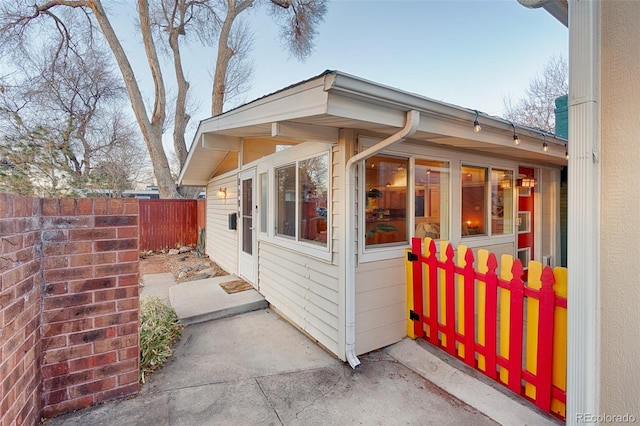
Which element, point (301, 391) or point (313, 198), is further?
point (313, 198)

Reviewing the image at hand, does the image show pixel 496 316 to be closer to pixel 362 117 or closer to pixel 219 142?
pixel 362 117

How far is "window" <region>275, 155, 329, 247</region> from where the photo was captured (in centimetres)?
338

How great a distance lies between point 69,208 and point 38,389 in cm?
127

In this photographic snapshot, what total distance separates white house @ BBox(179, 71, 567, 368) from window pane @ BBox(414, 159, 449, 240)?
13 millimetres

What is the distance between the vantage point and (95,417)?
212cm

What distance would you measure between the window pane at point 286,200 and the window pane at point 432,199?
159cm

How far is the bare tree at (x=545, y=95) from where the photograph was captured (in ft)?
39.4

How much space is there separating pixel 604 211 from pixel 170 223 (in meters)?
11.1

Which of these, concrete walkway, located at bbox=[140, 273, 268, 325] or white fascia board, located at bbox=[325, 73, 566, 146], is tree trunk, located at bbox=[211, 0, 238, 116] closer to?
concrete walkway, located at bbox=[140, 273, 268, 325]

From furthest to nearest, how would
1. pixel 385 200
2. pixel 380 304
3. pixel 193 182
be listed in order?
pixel 193 182 < pixel 385 200 < pixel 380 304

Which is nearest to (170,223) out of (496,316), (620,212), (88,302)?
(88,302)

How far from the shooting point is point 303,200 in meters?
3.76

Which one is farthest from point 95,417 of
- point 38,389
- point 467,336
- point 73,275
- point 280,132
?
point 467,336

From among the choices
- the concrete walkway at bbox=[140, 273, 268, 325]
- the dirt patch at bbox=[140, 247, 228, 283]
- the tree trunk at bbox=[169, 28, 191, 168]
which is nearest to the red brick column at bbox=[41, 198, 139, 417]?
the concrete walkway at bbox=[140, 273, 268, 325]
